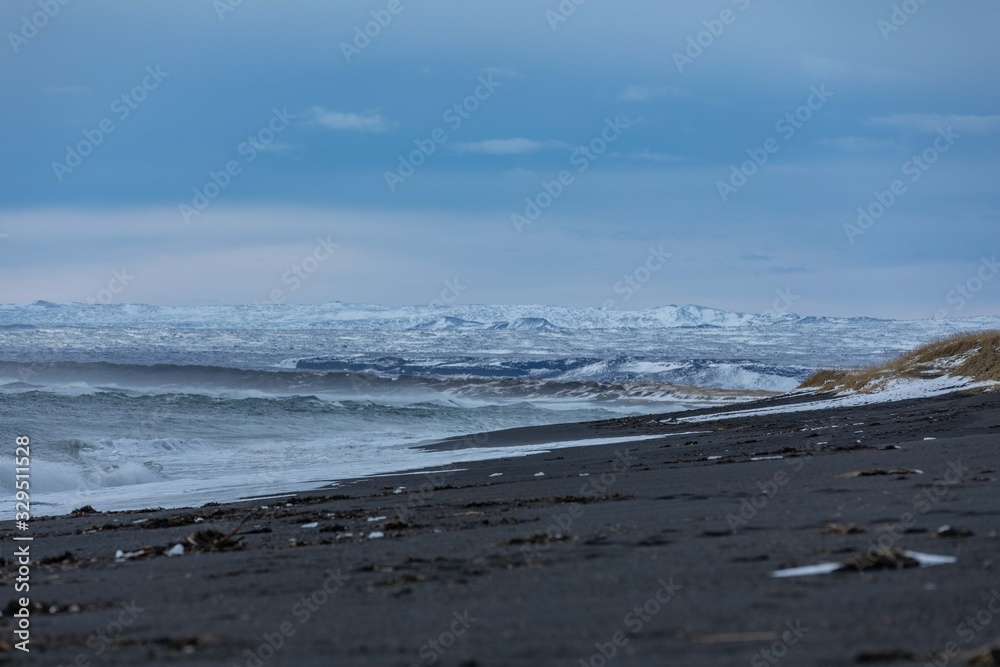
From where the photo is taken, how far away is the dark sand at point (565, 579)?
339cm

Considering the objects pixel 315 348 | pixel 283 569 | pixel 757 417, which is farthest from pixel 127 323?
pixel 283 569

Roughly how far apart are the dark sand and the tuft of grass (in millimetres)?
12076

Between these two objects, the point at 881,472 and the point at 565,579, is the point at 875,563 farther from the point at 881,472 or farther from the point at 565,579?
the point at 881,472

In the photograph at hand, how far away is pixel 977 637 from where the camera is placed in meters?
3.16

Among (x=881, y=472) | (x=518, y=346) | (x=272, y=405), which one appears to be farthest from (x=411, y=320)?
(x=881, y=472)

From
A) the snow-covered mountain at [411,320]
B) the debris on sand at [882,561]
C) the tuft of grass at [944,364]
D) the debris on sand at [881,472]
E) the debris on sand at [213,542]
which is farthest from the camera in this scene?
the snow-covered mountain at [411,320]

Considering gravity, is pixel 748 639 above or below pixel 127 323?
below

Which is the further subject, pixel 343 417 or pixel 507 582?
pixel 343 417

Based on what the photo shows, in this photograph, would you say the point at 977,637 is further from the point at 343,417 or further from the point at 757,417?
the point at 343,417

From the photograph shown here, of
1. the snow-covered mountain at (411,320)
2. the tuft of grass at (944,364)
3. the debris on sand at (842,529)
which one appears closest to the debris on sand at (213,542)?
the debris on sand at (842,529)

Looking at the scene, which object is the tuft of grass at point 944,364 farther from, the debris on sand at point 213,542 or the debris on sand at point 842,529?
the debris on sand at point 213,542

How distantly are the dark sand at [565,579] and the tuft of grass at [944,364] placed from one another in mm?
12076

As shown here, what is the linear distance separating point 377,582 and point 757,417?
52.9 ft

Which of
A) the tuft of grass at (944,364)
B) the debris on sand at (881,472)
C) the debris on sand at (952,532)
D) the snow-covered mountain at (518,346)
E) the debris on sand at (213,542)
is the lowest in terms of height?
the debris on sand at (881,472)
